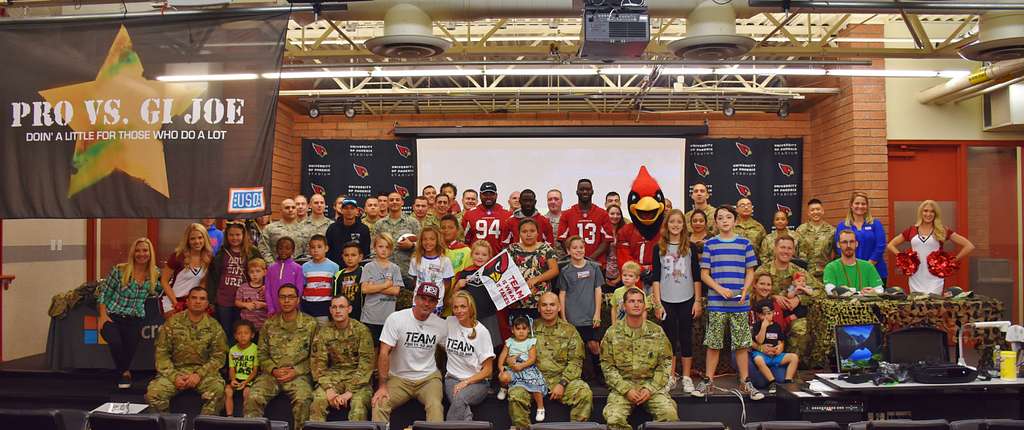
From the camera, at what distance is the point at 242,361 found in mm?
6359

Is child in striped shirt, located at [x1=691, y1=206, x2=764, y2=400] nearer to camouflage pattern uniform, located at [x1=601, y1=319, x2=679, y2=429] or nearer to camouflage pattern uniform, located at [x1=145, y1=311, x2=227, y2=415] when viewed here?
camouflage pattern uniform, located at [x1=601, y1=319, x2=679, y2=429]

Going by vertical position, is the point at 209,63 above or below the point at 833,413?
above

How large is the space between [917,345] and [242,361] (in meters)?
5.62

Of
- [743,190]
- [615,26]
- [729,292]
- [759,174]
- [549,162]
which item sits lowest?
[729,292]

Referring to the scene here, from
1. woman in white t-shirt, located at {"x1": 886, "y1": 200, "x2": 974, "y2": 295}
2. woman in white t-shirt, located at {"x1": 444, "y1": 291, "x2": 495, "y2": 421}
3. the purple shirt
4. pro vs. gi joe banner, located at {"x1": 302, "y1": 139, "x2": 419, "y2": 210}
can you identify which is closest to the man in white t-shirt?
woman in white t-shirt, located at {"x1": 444, "y1": 291, "x2": 495, "y2": 421}

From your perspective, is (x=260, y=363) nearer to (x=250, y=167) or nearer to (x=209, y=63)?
(x=250, y=167)

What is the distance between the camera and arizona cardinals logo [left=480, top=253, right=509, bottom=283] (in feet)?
21.6

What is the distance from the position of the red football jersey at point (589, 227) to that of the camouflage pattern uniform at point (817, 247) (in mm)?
2119

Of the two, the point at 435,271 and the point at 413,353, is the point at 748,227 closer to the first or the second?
the point at 435,271

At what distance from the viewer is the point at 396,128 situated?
42.4 ft

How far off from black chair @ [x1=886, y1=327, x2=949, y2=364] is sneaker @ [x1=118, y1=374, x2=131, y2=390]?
6565mm

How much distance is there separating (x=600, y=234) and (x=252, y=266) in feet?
10.6

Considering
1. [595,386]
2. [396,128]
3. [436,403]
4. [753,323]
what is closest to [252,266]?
[436,403]

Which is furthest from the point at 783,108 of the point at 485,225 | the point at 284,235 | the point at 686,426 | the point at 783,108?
the point at 686,426
